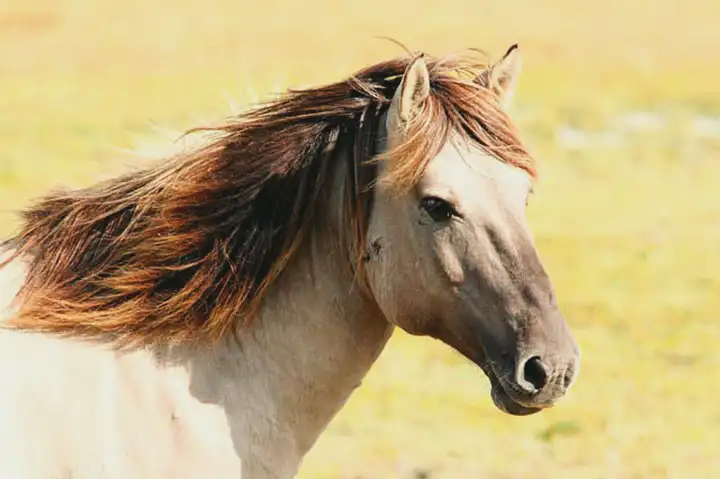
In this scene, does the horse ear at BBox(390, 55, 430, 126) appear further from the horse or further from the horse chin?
the horse chin

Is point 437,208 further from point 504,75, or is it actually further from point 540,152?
point 540,152

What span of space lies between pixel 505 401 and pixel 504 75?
3.53 feet

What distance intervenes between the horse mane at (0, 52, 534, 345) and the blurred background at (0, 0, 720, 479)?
0.41 meters

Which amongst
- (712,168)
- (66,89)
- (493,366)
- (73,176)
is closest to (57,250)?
(493,366)

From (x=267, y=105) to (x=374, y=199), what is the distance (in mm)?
570

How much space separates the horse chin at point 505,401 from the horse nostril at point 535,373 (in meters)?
0.09

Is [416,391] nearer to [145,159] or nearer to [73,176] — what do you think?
[145,159]

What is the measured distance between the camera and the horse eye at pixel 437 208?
11.6 feet

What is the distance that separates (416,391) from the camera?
27.7ft

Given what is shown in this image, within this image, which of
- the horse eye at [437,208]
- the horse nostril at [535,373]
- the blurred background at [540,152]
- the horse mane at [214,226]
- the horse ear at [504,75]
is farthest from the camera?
the blurred background at [540,152]

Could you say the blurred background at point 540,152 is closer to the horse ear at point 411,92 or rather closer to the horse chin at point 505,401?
the horse ear at point 411,92

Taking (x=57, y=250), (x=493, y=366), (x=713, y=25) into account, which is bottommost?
(x=713, y=25)

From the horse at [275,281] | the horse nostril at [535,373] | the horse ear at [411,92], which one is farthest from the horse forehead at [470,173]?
the horse nostril at [535,373]

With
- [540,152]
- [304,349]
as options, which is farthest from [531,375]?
[540,152]
